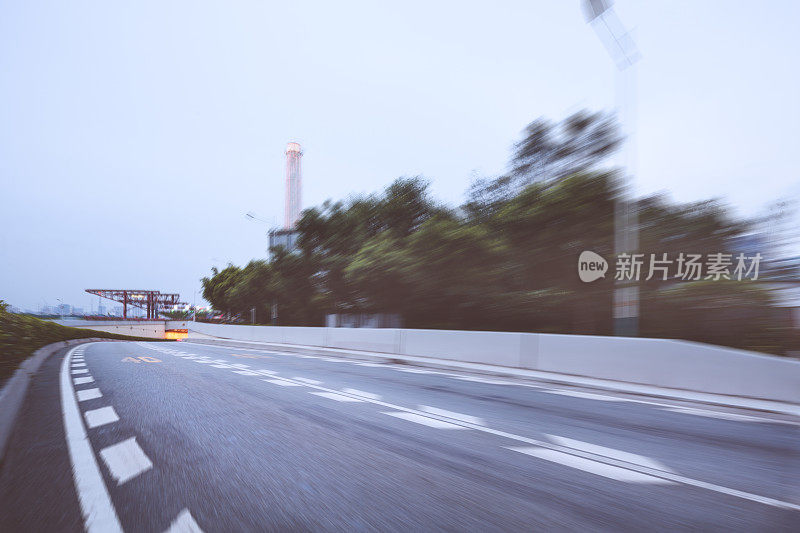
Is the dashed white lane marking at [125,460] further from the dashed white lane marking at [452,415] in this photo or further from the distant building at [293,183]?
the distant building at [293,183]

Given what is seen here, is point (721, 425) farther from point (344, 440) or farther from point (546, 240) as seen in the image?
point (546, 240)

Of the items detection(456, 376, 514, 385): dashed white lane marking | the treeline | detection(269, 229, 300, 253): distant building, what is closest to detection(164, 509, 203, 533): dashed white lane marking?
detection(456, 376, 514, 385): dashed white lane marking

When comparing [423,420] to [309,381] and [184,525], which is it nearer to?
[184,525]

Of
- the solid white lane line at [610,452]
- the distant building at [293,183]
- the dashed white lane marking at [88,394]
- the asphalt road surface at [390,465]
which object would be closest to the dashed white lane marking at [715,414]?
the asphalt road surface at [390,465]

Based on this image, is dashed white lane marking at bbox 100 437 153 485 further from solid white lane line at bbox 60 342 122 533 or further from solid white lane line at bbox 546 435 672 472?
solid white lane line at bbox 546 435 672 472

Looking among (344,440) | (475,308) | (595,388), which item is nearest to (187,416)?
(344,440)

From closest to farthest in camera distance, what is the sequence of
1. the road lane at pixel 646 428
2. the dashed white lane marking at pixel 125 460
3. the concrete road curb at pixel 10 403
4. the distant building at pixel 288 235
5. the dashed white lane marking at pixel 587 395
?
the dashed white lane marking at pixel 125 460 → the road lane at pixel 646 428 → the concrete road curb at pixel 10 403 → the dashed white lane marking at pixel 587 395 → the distant building at pixel 288 235

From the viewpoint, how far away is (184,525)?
2.24m

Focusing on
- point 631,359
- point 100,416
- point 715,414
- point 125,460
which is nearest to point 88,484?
point 125,460

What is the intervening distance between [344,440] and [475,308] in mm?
17466

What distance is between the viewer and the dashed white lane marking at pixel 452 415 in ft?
15.6

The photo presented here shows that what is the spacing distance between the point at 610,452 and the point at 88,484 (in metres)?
3.93

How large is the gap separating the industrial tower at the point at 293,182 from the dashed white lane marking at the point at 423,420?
107m

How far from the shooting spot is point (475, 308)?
2088cm
